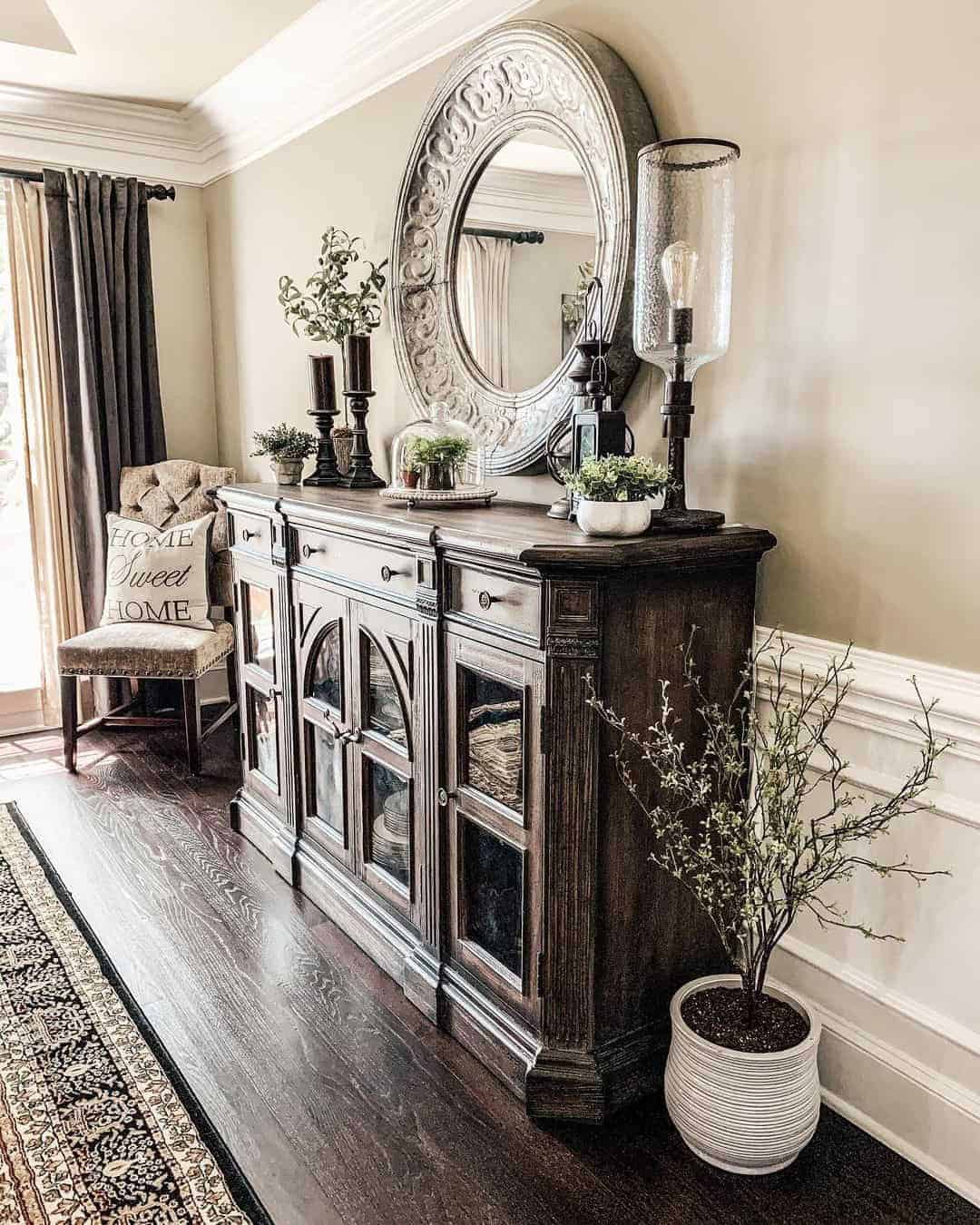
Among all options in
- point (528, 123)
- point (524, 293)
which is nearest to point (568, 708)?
point (524, 293)

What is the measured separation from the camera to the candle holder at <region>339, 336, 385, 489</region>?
2939mm

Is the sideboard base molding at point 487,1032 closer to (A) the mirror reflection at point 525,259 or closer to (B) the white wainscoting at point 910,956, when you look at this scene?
(B) the white wainscoting at point 910,956

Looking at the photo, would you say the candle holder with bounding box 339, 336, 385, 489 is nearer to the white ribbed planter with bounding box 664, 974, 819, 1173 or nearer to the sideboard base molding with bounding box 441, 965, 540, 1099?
the sideboard base molding with bounding box 441, 965, 540, 1099

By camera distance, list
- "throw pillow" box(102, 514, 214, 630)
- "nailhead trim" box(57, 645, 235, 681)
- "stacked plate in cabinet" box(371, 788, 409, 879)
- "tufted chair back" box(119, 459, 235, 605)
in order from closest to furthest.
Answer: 1. "stacked plate in cabinet" box(371, 788, 409, 879)
2. "nailhead trim" box(57, 645, 235, 681)
3. "throw pillow" box(102, 514, 214, 630)
4. "tufted chair back" box(119, 459, 235, 605)

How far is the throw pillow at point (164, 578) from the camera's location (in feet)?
12.6

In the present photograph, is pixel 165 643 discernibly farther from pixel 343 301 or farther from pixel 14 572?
pixel 343 301

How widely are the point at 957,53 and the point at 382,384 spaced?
6.39 feet

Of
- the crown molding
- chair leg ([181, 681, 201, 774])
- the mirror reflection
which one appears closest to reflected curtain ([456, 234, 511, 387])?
the mirror reflection

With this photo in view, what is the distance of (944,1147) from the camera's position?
175 cm

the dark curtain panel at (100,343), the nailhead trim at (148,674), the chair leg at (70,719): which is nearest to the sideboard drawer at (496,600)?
the nailhead trim at (148,674)

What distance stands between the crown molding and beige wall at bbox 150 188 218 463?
6.6 inches

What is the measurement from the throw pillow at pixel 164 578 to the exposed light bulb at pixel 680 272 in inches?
97.2

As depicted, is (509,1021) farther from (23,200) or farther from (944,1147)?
(23,200)

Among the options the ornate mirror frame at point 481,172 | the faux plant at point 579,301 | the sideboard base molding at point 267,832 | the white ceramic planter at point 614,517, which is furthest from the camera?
the sideboard base molding at point 267,832
